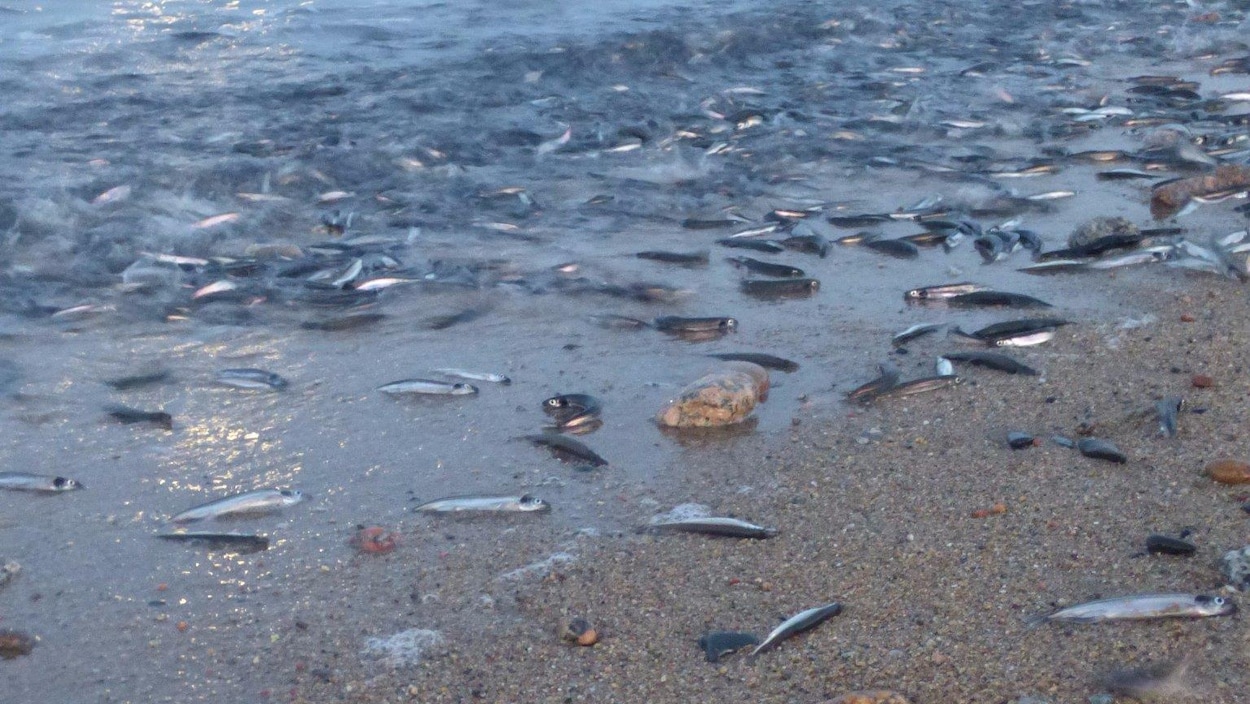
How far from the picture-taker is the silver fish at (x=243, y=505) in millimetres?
4719

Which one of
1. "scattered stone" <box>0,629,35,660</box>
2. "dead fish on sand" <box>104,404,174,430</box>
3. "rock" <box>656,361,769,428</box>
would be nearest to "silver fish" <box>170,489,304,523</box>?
"scattered stone" <box>0,629,35,660</box>

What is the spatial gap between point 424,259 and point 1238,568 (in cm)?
538

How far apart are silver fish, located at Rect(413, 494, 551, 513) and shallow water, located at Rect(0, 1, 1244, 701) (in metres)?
0.09

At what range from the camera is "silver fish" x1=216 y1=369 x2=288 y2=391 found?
5926 mm

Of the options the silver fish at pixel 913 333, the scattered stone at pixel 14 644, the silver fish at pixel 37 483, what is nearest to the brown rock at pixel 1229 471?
the silver fish at pixel 913 333

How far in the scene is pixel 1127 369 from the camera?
5.85 meters

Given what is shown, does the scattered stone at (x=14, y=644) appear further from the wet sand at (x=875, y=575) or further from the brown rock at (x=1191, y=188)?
the brown rock at (x=1191, y=188)

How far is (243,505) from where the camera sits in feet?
15.6

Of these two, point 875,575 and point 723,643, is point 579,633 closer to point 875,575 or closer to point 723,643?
point 723,643

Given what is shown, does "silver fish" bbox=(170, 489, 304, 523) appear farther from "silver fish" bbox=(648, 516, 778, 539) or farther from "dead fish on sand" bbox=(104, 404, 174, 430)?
"silver fish" bbox=(648, 516, 778, 539)

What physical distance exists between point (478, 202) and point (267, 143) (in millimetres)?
2780

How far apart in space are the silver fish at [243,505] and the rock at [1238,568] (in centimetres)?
341

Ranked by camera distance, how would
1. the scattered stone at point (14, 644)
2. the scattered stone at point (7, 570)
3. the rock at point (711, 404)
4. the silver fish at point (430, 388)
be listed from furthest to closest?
1. the silver fish at point (430, 388)
2. the rock at point (711, 404)
3. the scattered stone at point (7, 570)
4. the scattered stone at point (14, 644)

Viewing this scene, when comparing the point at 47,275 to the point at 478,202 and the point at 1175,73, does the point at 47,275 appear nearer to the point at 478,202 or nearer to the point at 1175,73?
the point at 478,202
